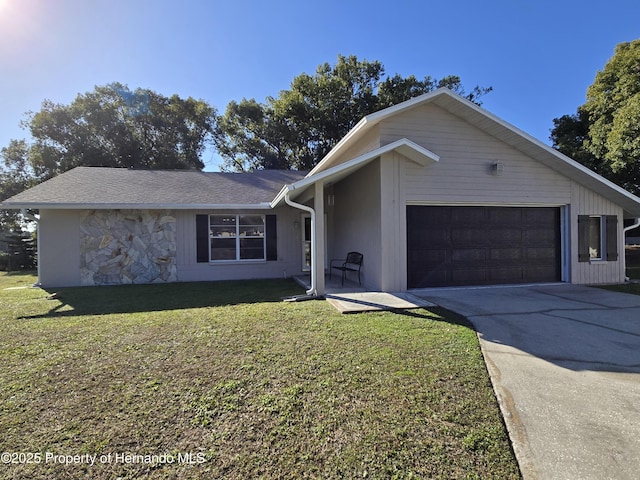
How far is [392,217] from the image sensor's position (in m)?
7.23

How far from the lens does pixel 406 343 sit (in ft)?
13.1

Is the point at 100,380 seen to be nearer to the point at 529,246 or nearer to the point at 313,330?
the point at 313,330

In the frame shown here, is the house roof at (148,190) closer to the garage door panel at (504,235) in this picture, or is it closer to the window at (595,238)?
the garage door panel at (504,235)

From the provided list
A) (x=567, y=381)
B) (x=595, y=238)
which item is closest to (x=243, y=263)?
(x=567, y=381)

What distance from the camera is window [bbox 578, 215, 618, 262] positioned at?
28.2ft

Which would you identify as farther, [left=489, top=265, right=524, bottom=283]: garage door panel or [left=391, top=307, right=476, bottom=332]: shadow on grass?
[left=489, top=265, right=524, bottom=283]: garage door panel

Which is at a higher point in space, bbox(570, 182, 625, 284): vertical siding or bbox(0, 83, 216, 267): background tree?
bbox(0, 83, 216, 267): background tree

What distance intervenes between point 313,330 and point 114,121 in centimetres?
2496

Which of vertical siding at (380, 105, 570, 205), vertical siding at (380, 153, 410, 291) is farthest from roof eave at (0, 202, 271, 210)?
vertical siding at (380, 105, 570, 205)

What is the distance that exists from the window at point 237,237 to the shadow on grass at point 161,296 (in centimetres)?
105

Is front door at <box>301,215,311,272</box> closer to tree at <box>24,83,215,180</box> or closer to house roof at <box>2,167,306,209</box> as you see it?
house roof at <box>2,167,306,209</box>

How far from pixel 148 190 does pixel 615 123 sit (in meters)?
18.2

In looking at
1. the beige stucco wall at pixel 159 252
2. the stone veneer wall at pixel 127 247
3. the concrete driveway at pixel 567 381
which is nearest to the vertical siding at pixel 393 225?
the concrete driveway at pixel 567 381

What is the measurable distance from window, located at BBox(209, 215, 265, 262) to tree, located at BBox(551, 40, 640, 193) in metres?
14.5
